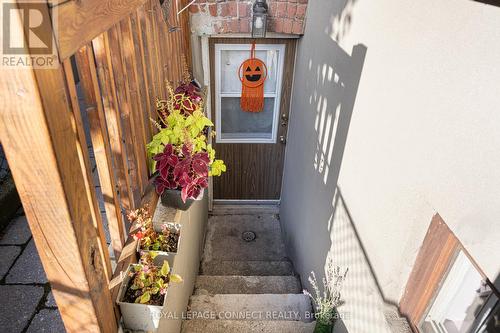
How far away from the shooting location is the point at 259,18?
3.73m

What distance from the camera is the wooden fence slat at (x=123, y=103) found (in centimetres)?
173

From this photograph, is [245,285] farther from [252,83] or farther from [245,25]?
[245,25]

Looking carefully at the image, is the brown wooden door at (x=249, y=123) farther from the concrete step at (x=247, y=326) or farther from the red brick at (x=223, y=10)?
the concrete step at (x=247, y=326)

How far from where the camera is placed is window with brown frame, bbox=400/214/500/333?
3.67 feet

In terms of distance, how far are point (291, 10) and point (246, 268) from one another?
3063 millimetres

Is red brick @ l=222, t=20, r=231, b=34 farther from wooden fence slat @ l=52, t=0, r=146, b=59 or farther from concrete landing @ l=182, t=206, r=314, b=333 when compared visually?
concrete landing @ l=182, t=206, r=314, b=333

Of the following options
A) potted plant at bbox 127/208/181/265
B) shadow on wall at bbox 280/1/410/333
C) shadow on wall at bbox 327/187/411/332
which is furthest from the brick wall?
potted plant at bbox 127/208/181/265

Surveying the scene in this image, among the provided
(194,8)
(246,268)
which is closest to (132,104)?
(194,8)

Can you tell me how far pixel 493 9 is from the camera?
1.03 m

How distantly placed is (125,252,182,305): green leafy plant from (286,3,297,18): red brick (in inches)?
121

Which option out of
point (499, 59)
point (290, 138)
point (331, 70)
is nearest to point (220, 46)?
point (290, 138)

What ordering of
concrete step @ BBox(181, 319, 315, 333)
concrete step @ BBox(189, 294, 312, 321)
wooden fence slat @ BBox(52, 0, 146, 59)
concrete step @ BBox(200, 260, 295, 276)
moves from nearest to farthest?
wooden fence slat @ BBox(52, 0, 146, 59) < concrete step @ BBox(181, 319, 315, 333) < concrete step @ BBox(189, 294, 312, 321) < concrete step @ BBox(200, 260, 295, 276)

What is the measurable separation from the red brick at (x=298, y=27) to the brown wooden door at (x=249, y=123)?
40 cm

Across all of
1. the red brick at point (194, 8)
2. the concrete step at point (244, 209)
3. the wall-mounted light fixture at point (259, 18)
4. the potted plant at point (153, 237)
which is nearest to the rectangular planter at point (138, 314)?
the potted plant at point (153, 237)
